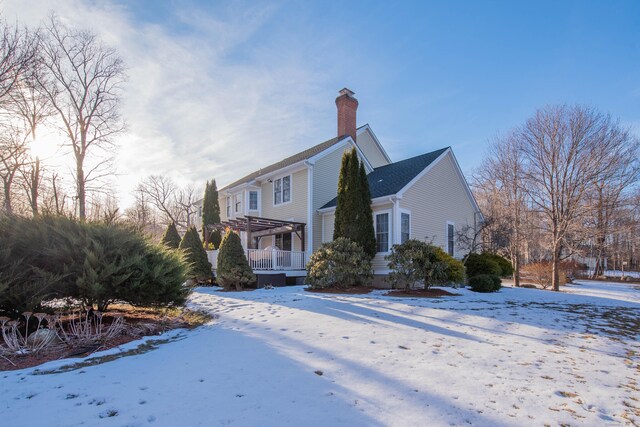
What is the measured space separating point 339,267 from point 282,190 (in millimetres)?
7207

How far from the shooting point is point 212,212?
2269 centimetres

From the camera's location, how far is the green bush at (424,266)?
35.2 feet

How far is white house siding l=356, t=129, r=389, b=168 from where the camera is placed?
63.6 feet

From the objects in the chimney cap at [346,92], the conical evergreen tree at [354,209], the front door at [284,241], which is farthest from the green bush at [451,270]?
the chimney cap at [346,92]

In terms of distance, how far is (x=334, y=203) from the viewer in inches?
615

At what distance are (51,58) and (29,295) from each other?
63.6ft

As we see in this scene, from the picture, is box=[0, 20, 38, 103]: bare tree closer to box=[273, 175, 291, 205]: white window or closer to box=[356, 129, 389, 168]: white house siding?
box=[273, 175, 291, 205]: white window

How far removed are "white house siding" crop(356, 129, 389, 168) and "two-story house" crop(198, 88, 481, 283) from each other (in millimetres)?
93

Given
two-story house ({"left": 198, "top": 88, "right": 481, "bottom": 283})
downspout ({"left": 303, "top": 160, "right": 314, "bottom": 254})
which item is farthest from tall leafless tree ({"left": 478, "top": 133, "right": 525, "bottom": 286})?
downspout ({"left": 303, "top": 160, "right": 314, "bottom": 254})

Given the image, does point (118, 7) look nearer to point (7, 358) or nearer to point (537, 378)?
point (7, 358)

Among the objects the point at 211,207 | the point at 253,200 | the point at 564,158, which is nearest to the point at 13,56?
the point at 253,200

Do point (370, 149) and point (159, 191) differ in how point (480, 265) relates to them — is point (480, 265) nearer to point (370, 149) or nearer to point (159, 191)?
point (370, 149)

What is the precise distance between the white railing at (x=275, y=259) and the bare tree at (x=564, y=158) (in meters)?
12.1

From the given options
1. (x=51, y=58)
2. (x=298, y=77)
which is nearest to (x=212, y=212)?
(x=51, y=58)
